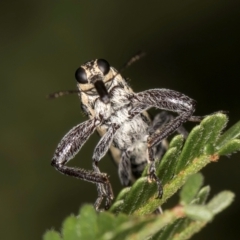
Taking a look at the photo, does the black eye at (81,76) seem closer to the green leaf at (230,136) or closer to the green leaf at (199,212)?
the green leaf at (230,136)

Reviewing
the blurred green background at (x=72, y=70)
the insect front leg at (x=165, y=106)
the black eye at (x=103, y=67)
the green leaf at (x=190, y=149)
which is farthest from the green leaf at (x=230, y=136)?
the blurred green background at (x=72, y=70)

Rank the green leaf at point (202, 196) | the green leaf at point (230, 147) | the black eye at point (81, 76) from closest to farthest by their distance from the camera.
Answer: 1. the green leaf at point (202, 196)
2. the green leaf at point (230, 147)
3. the black eye at point (81, 76)

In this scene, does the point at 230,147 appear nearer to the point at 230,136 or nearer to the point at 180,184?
the point at 230,136

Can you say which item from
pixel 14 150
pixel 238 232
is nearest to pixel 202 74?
pixel 238 232

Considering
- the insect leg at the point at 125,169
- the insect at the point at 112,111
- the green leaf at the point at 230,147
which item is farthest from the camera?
the insect leg at the point at 125,169

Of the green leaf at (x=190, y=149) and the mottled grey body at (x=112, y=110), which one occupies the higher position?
the mottled grey body at (x=112, y=110)

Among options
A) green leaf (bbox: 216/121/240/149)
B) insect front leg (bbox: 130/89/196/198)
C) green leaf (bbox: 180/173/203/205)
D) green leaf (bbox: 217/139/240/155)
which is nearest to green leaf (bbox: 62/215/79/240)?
green leaf (bbox: 180/173/203/205)
